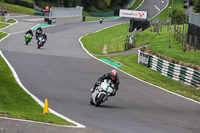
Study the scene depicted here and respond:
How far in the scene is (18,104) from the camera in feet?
53.0

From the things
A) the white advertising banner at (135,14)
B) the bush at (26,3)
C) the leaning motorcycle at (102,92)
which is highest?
the leaning motorcycle at (102,92)

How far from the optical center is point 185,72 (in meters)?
27.7

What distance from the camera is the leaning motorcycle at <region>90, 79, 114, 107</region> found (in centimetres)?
1694

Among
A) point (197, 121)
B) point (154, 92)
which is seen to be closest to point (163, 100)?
point (154, 92)

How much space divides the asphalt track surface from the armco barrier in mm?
3442

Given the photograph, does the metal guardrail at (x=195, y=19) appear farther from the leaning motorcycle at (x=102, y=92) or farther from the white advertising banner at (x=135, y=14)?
the white advertising banner at (x=135, y=14)

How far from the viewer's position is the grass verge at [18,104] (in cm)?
1277

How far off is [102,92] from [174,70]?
520 inches

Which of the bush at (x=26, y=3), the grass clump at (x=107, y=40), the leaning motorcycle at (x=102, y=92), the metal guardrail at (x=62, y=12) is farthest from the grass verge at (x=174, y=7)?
the leaning motorcycle at (x=102, y=92)

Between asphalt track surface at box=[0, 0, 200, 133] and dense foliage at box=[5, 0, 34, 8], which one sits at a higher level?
asphalt track surface at box=[0, 0, 200, 133]

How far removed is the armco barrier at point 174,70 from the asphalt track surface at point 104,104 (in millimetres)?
3442

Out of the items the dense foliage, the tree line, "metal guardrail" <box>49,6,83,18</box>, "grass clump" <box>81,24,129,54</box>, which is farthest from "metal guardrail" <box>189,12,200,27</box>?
the tree line

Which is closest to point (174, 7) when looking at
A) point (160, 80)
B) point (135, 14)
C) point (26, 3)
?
point (135, 14)

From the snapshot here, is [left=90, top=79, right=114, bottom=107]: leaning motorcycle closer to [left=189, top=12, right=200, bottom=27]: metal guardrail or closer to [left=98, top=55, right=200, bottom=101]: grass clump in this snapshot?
[left=98, top=55, right=200, bottom=101]: grass clump
